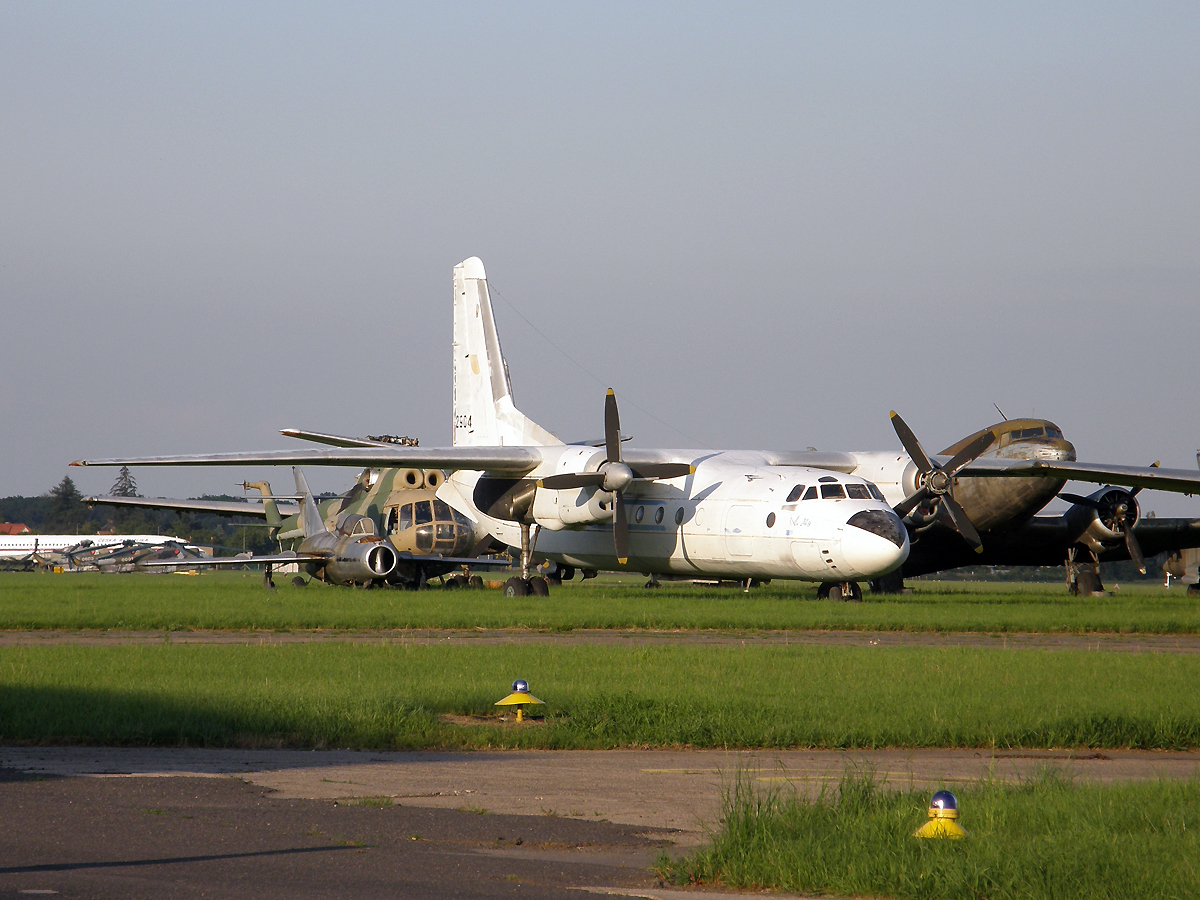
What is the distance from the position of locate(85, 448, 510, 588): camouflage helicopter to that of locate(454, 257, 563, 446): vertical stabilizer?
79.3 inches

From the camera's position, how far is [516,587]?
1225 inches

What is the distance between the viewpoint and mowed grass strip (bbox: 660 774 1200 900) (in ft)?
18.7

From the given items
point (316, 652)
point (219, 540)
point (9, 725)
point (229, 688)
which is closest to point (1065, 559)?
point (316, 652)

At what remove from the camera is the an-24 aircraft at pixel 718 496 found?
27156 millimetres

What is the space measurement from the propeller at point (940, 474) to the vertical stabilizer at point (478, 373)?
11.3 metres

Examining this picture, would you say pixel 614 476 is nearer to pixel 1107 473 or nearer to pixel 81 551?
pixel 1107 473

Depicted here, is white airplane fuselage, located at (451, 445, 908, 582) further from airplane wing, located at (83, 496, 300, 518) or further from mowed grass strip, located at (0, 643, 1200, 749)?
airplane wing, located at (83, 496, 300, 518)

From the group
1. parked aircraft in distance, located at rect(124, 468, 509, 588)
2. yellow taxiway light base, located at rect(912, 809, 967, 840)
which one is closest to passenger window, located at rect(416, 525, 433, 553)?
parked aircraft in distance, located at rect(124, 468, 509, 588)

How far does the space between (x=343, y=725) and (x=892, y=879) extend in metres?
5.99

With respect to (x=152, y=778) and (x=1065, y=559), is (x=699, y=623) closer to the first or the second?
(x=152, y=778)

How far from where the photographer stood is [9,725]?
34.4 feet

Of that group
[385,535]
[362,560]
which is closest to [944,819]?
[362,560]

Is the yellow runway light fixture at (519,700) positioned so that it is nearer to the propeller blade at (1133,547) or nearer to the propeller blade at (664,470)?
the propeller blade at (664,470)

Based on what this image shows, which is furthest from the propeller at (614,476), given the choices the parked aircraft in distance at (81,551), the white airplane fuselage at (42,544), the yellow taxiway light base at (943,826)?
the white airplane fuselage at (42,544)
